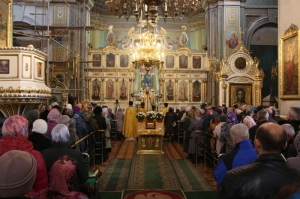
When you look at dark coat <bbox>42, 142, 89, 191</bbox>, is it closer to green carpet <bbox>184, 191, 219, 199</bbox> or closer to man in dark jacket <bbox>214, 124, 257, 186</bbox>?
man in dark jacket <bbox>214, 124, 257, 186</bbox>

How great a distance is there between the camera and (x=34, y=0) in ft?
63.5

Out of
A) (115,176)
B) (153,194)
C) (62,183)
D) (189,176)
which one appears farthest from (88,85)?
(62,183)

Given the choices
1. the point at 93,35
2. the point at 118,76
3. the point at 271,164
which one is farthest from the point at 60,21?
the point at 271,164

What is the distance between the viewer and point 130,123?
15078 mm

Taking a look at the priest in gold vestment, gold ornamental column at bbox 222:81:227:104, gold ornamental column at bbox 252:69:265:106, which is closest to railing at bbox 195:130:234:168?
the priest in gold vestment

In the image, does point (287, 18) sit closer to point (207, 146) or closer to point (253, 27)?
point (207, 146)

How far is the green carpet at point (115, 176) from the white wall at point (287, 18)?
17.7 ft

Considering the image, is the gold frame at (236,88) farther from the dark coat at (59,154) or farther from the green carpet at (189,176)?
the dark coat at (59,154)

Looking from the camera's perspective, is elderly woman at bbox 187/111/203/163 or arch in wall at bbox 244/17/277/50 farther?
arch in wall at bbox 244/17/277/50

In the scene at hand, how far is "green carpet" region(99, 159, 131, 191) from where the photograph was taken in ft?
23.2

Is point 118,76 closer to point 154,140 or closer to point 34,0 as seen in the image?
point 34,0

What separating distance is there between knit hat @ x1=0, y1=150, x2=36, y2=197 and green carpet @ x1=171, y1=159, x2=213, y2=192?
532 centimetres

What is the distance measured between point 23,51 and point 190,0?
4475mm

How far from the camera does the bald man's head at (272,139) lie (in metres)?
2.60
